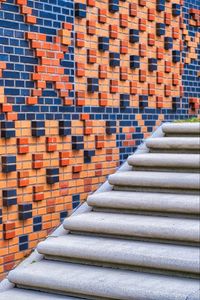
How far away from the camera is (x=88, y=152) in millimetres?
Result: 5844

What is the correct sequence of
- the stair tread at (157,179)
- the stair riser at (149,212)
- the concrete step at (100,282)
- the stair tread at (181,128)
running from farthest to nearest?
1. the stair tread at (181,128)
2. the stair tread at (157,179)
3. the stair riser at (149,212)
4. the concrete step at (100,282)

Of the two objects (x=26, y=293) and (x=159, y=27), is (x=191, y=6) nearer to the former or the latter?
Answer: (x=159, y=27)

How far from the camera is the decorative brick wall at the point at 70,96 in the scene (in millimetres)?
4996

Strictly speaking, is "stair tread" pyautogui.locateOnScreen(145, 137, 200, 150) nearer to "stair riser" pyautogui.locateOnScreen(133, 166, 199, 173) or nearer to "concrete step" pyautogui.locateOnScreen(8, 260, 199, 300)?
"stair riser" pyautogui.locateOnScreen(133, 166, 199, 173)

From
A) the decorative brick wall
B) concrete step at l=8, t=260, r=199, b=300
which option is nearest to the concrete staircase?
concrete step at l=8, t=260, r=199, b=300

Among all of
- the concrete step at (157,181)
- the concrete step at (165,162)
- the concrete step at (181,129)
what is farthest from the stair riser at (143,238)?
the concrete step at (181,129)

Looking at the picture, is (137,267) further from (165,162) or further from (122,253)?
(165,162)

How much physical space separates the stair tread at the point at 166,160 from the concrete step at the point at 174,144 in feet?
0.48

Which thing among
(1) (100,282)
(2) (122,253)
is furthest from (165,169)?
(1) (100,282)

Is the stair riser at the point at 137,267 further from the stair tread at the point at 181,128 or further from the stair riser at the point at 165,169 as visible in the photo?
the stair tread at the point at 181,128

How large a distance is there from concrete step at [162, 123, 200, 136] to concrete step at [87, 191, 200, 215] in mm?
1065

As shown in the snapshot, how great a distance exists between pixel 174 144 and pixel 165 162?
0.34 metres

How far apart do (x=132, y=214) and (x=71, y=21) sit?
1.76m

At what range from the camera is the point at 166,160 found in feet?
19.4
